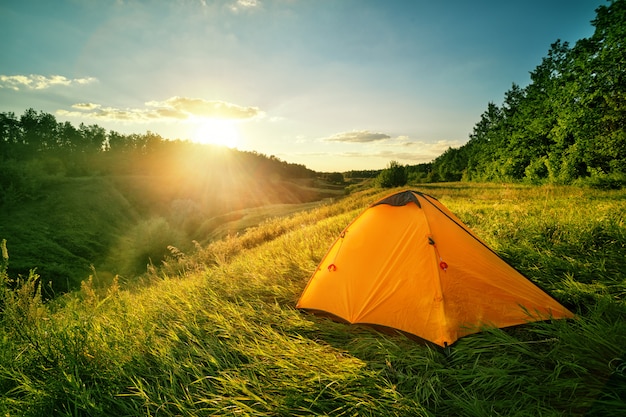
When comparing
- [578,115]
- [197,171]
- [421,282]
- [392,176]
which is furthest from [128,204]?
[578,115]

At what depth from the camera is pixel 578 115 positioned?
17922 mm

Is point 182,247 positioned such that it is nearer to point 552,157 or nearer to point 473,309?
point 473,309

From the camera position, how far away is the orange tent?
3383mm

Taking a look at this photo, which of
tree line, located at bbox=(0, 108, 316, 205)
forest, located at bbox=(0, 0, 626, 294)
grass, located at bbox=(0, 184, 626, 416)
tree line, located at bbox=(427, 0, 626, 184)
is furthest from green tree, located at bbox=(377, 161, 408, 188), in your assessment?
tree line, located at bbox=(0, 108, 316, 205)

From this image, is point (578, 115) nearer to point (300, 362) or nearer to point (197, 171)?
point (300, 362)

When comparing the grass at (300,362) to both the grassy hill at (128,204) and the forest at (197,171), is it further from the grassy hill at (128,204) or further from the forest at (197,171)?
the forest at (197,171)

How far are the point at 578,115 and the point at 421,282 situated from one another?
2324cm

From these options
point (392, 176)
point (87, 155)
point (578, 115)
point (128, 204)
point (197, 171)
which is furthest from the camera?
point (197, 171)

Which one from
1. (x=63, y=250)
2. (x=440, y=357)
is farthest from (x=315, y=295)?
(x=63, y=250)

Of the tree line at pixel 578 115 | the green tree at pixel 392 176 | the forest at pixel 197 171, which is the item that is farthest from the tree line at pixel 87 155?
the tree line at pixel 578 115

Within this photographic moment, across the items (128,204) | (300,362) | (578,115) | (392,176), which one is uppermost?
(578,115)

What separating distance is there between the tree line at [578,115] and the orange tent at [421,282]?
16.1m

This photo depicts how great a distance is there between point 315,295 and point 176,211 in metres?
60.9

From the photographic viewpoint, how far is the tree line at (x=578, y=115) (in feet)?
50.9
